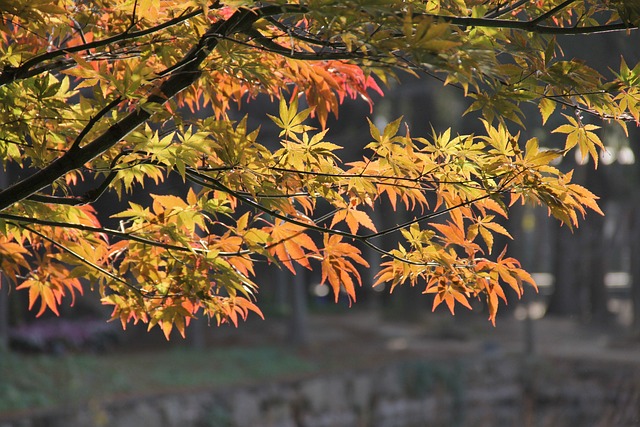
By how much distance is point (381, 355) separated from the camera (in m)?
13.6

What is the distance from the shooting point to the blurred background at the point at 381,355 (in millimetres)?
10156

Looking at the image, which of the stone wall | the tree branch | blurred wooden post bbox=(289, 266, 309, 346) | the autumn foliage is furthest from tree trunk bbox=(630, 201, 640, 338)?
the tree branch

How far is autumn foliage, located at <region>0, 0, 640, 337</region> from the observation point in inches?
89.4

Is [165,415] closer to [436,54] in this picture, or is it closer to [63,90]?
[63,90]

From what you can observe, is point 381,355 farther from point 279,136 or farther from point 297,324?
point 279,136

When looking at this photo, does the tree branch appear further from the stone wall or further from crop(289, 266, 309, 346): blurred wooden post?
crop(289, 266, 309, 346): blurred wooden post

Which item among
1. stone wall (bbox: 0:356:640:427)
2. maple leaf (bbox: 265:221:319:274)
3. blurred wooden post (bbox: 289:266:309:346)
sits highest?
maple leaf (bbox: 265:221:319:274)

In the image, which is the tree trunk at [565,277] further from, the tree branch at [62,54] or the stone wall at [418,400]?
the tree branch at [62,54]

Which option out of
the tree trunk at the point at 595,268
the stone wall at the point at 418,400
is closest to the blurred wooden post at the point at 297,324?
the stone wall at the point at 418,400

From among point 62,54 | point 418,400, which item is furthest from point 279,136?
point 418,400

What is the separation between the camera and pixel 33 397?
30.6 feet

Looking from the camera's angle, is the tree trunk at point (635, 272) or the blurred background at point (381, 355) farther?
the tree trunk at point (635, 272)

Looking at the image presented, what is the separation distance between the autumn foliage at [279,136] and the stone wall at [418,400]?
668cm

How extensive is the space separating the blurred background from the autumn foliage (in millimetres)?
4314
